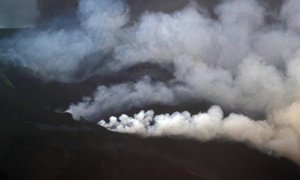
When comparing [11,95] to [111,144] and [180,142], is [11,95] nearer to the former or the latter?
[111,144]

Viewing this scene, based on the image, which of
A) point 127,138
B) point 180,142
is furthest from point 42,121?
point 180,142

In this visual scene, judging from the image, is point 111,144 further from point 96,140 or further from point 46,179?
point 46,179

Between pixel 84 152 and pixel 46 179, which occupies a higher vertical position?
pixel 84 152

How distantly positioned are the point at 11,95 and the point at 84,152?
6612 mm

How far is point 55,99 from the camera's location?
83.0ft

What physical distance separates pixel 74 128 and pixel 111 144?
444cm

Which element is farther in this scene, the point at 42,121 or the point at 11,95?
the point at 42,121

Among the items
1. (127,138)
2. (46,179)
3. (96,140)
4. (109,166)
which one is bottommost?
(46,179)

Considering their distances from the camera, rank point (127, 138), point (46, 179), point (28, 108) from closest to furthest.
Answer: point (46, 179) → point (28, 108) → point (127, 138)

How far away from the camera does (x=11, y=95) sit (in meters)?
26.0

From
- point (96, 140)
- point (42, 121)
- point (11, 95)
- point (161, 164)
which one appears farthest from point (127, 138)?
point (11, 95)

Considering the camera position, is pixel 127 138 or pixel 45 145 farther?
pixel 127 138

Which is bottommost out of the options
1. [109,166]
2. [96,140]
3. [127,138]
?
[109,166]

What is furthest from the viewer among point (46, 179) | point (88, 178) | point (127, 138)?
point (127, 138)
